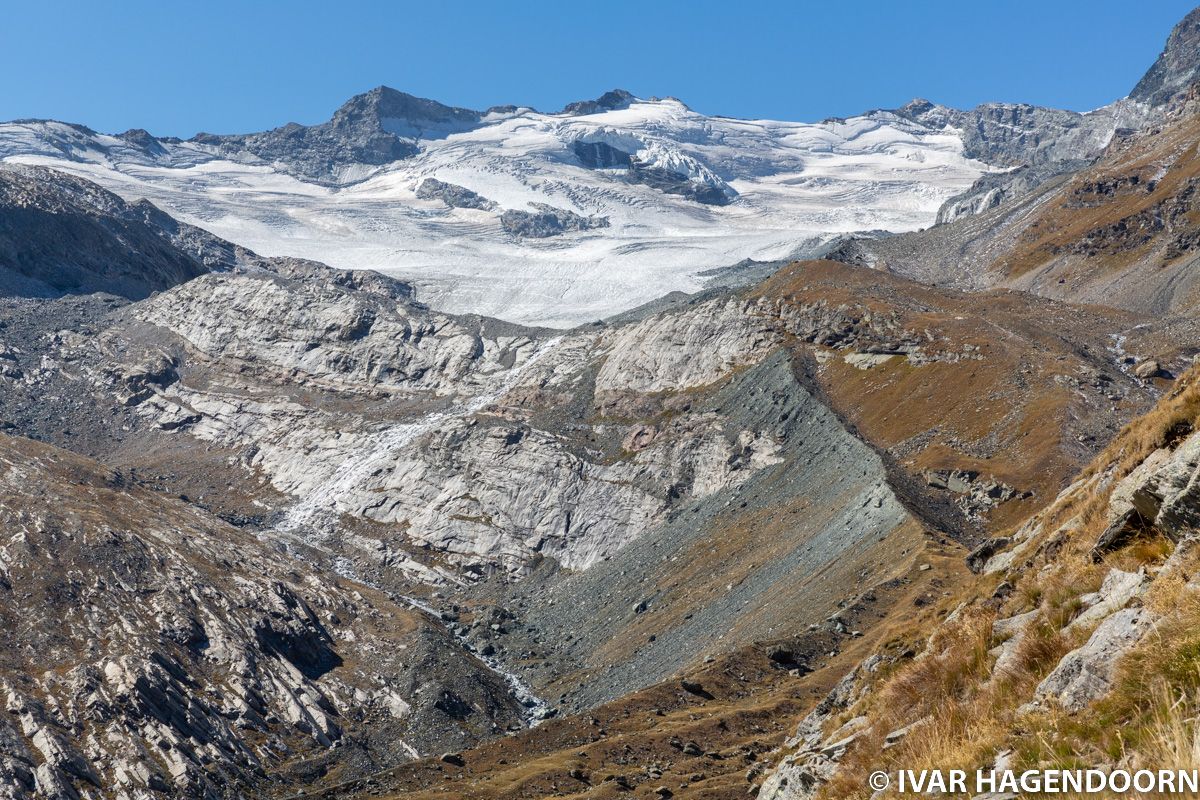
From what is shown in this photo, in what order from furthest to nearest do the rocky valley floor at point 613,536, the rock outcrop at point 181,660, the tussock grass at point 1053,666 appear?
the rock outcrop at point 181,660, the rocky valley floor at point 613,536, the tussock grass at point 1053,666

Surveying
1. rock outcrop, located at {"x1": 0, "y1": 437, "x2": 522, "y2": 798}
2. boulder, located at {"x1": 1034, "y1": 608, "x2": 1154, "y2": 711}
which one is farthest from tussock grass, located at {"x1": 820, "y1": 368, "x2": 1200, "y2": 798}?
rock outcrop, located at {"x1": 0, "y1": 437, "x2": 522, "y2": 798}

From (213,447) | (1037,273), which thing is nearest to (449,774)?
(213,447)

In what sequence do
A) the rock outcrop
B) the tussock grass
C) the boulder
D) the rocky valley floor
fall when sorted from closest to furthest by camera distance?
1. the tussock grass
2. the boulder
3. the rocky valley floor
4. the rock outcrop

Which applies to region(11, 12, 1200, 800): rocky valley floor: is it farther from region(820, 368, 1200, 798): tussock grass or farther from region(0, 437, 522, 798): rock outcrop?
region(0, 437, 522, 798): rock outcrop

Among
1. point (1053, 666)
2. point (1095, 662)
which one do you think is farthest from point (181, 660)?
point (1095, 662)

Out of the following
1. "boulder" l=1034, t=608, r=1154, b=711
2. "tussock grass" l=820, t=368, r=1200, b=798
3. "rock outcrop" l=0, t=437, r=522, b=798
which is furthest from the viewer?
"rock outcrop" l=0, t=437, r=522, b=798

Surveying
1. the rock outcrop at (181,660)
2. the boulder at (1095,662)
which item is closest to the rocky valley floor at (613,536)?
the boulder at (1095,662)

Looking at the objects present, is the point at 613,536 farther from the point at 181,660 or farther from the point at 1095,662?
the point at 1095,662

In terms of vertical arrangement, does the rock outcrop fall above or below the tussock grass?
below

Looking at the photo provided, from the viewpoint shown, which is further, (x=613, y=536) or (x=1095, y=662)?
(x=613, y=536)

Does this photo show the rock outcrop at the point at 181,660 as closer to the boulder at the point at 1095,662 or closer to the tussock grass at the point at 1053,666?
the tussock grass at the point at 1053,666

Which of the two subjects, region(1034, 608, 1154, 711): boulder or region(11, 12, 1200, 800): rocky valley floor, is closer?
region(1034, 608, 1154, 711): boulder

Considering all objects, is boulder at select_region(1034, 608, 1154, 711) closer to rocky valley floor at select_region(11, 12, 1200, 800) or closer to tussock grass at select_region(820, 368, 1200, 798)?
rocky valley floor at select_region(11, 12, 1200, 800)

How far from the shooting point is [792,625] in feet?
197
